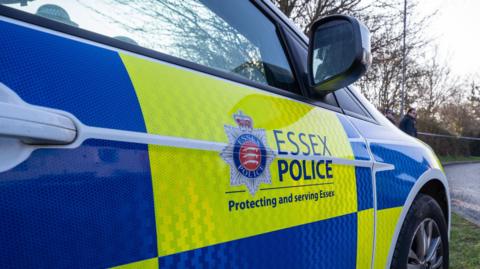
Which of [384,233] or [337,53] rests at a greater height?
[337,53]

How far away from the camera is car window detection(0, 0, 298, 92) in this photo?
1146mm

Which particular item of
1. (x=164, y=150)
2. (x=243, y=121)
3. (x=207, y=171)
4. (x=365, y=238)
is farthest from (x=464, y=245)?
(x=164, y=150)

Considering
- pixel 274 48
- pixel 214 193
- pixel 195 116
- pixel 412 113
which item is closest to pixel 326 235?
pixel 214 193

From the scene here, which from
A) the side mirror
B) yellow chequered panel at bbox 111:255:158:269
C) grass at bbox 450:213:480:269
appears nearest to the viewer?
yellow chequered panel at bbox 111:255:158:269

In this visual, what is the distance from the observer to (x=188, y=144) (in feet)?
3.42

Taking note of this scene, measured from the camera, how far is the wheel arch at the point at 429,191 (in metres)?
1.97

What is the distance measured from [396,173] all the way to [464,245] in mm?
2728

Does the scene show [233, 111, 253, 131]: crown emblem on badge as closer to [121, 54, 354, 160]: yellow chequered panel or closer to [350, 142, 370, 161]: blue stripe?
[121, 54, 354, 160]: yellow chequered panel

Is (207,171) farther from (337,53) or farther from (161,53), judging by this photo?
(337,53)

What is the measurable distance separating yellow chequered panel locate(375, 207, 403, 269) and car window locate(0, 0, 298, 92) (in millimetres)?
699

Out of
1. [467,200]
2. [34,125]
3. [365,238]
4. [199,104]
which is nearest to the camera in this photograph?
[34,125]

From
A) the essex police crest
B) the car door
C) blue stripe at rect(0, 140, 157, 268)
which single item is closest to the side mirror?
the car door

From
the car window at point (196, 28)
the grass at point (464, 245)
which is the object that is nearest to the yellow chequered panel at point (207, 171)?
the car window at point (196, 28)

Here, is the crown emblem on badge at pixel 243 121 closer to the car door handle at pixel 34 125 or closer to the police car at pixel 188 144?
the police car at pixel 188 144
